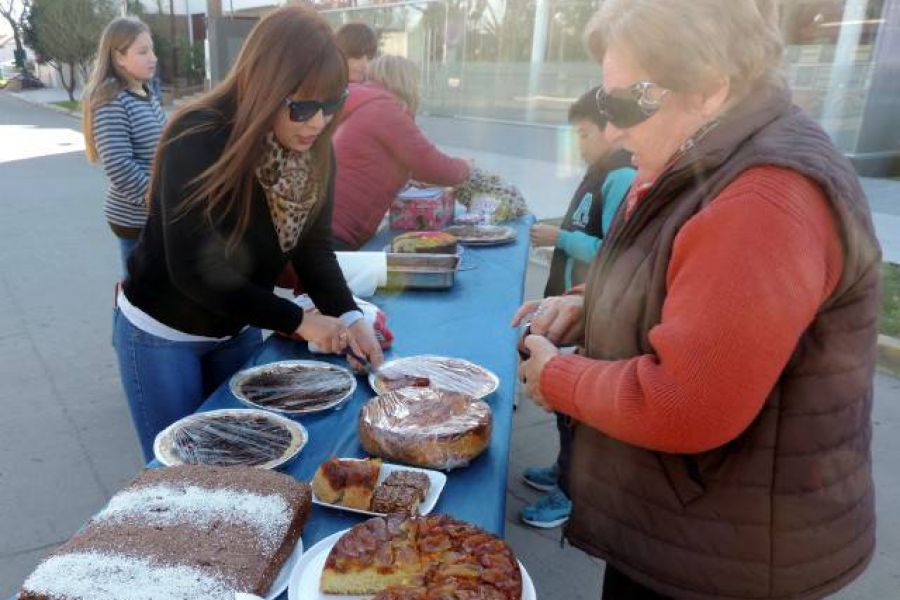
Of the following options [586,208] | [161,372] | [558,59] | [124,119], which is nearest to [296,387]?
[161,372]

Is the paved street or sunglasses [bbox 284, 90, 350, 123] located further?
the paved street

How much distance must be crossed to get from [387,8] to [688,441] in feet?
42.4

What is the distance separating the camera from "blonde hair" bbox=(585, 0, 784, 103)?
3.52 ft

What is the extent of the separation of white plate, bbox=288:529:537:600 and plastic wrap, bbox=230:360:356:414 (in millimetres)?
588

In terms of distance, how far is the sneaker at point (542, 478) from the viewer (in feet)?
10.3

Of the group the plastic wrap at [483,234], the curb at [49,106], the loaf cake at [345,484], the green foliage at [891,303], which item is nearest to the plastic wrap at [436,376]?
the loaf cake at [345,484]

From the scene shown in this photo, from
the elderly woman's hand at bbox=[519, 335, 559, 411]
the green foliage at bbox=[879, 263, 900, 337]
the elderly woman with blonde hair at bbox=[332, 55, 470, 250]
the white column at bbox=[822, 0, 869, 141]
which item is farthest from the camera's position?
the white column at bbox=[822, 0, 869, 141]

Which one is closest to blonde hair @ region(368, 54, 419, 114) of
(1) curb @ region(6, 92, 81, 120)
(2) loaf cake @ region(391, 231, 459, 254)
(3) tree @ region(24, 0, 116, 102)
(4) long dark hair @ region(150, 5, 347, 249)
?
(2) loaf cake @ region(391, 231, 459, 254)

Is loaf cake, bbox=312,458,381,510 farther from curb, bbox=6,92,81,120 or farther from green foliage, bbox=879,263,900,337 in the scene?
curb, bbox=6,92,81,120

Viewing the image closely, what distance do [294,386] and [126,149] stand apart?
2.23 metres

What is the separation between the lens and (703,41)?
107 cm

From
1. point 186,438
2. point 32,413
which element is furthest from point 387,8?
point 186,438

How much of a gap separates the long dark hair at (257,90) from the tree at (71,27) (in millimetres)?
26192

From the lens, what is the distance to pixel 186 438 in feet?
5.22
